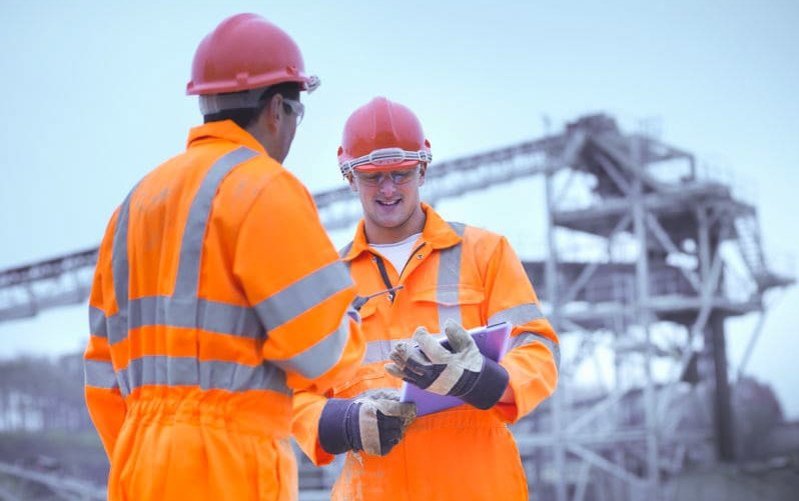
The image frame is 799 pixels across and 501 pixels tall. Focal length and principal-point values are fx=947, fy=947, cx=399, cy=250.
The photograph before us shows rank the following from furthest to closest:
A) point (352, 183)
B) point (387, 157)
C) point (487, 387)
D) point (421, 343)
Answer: point (352, 183) < point (387, 157) < point (487, 387) < point (421, 343)

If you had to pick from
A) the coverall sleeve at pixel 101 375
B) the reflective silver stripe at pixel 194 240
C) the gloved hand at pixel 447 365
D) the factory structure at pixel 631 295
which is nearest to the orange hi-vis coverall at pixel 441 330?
the gloved hand at pixel 447 365

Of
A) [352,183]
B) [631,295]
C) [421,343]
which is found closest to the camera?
[421,343]

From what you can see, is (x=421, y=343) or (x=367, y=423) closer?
(x=421, y=343)

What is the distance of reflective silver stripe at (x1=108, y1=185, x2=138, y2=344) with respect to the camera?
104 inches

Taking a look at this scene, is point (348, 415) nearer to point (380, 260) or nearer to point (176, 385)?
point (380, 260)

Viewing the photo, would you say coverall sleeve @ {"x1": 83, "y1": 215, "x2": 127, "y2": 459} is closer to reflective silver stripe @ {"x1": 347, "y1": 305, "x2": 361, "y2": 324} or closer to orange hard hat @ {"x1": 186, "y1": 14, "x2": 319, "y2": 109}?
orange hard hat @ {"x1": 186, "y1": 14, "x2": 319, "y2": 109}

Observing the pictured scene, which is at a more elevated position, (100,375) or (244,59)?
(244,59)

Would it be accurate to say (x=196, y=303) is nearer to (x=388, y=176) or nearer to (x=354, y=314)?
(x=354, y=314)

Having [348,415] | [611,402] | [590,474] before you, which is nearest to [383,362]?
[348,415]

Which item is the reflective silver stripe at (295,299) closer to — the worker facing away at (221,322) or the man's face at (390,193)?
the worker facing away at (221,322)

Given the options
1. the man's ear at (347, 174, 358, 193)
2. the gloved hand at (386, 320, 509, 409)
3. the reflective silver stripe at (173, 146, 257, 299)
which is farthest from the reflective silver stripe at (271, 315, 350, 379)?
the man's ear at (347, 174, 358, 193)

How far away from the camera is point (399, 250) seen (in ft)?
12.7

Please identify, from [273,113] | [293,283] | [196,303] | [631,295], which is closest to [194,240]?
[196,303]

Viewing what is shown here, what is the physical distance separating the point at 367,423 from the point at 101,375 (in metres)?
0.92
